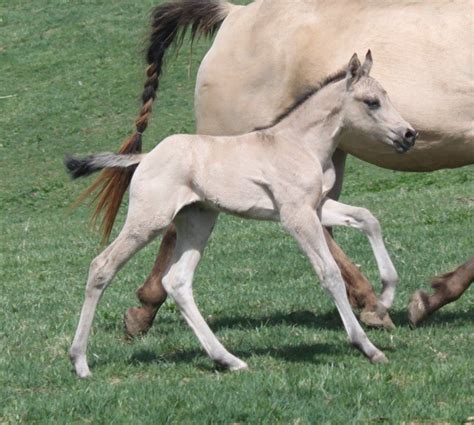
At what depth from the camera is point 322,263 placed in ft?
20.5

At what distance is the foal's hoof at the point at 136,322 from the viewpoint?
7773 millimetres

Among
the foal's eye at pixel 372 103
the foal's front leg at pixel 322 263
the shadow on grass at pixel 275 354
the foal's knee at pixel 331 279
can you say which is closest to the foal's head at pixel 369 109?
the foal's eye at pixel 372 103

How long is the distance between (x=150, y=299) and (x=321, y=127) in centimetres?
197

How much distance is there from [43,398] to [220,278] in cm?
446

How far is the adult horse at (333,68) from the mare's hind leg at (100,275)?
150 cm

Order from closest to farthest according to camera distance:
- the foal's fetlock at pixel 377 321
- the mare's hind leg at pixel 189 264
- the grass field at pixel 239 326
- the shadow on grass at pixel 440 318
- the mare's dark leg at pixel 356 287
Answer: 1. the grass field at pixel 239 326
2. the mare's hind leg at pixel 189 264
3. the foal's fetlock at pixel 377 321
4. the shadow on grass at pixel 440 318
5. the mare's dark leg at pixel 356 287

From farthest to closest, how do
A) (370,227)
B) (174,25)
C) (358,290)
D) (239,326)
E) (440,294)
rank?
(174,25)
(358,290)
(239,326)
(440,294)
(370,227)

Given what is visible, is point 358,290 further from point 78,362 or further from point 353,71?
point 78,362

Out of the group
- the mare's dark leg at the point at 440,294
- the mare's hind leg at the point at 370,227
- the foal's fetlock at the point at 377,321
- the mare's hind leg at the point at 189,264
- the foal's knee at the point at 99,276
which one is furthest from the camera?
the mare's dark leg at the point at 440,294

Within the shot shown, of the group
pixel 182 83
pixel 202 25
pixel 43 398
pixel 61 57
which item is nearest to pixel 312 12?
pixel 202 25

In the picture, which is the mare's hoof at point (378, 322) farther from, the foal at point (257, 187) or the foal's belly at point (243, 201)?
the foal's belly at point (243, 201)

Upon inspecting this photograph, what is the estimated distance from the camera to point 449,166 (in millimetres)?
8273

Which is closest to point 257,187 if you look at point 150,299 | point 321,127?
point 321,127

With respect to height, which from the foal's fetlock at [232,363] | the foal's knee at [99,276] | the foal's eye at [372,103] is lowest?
the foal's fetlock at [232,363]
